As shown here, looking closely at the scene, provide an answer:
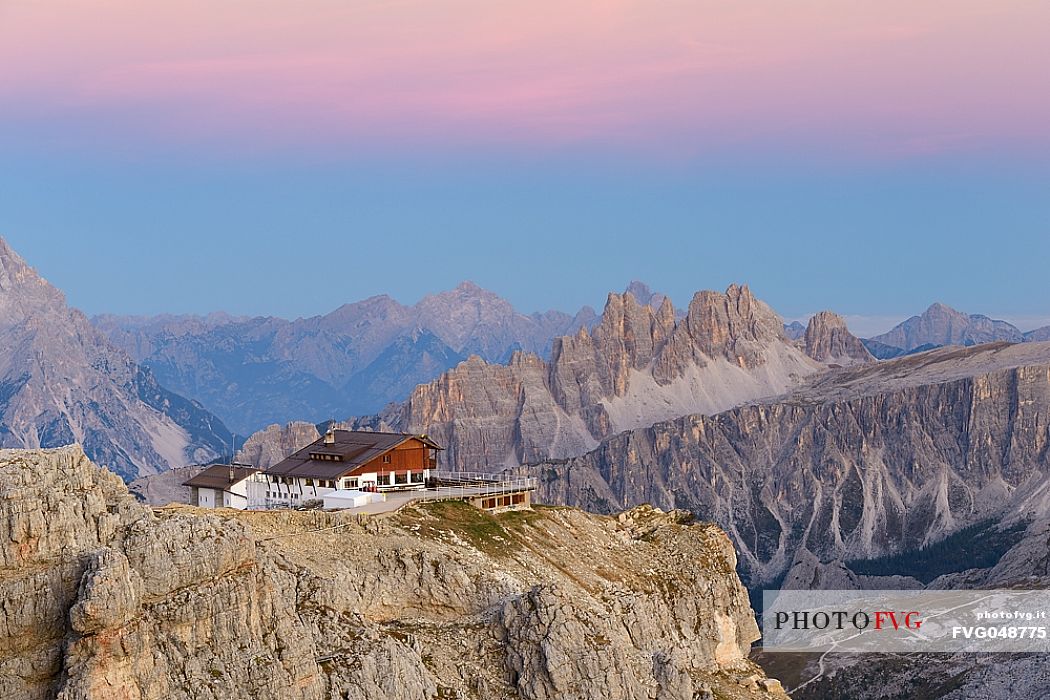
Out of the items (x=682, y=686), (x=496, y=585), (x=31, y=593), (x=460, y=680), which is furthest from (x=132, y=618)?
(x=682, y=686)

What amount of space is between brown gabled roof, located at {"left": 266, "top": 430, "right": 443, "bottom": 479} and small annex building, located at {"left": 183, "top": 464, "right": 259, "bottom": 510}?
7.18ft

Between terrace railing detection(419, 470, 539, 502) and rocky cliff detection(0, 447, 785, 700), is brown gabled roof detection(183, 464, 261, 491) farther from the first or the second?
rocky cliff detection(0, 447, 785, 700)

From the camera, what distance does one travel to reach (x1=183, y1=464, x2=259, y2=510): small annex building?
10912cm

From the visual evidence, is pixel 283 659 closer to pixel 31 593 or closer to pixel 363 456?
pixel 31 593

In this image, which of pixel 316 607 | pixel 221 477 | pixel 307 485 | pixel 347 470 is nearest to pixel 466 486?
pixel 347 470

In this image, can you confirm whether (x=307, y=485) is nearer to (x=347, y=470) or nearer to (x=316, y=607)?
(x=347, y=470)

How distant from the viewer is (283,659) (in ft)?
219

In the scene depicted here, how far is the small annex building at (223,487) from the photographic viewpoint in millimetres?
109125

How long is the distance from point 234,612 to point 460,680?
45.3 feet

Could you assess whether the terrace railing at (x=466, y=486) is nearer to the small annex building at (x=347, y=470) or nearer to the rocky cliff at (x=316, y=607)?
the small annex building at (x=347, y=470)

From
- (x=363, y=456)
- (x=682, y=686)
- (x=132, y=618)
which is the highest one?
(x=363, y=456)

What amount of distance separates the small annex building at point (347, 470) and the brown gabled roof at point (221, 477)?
1.22 metres

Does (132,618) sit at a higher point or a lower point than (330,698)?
higher

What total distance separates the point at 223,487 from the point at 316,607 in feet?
132
